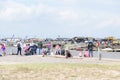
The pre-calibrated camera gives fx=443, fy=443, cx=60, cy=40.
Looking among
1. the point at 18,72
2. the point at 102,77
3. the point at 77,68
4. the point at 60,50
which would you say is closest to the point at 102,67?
the point at 77,68

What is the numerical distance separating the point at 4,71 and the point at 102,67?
6.06 metres

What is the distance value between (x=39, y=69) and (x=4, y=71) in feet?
6.71

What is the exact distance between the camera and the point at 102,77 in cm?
2378

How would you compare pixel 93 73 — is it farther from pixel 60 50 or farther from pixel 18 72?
pixel 60 50

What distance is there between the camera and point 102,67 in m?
27.2

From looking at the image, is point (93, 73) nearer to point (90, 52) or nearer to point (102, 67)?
point (102, 67)

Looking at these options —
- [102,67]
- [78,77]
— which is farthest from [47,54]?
[78,77]

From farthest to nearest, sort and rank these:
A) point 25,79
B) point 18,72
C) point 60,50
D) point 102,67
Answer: point 60,50, point 102,67, point 18,72, point 25,79

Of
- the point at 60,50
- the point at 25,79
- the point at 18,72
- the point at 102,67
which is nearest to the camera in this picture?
the point at 25,79

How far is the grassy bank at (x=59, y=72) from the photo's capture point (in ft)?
78.1

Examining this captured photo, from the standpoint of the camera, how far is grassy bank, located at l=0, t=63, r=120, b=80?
78.1 feet

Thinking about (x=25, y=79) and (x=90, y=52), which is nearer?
(x=25, y=79)

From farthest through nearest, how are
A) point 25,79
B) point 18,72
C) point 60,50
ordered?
point 60,50 → point 18,72 → point 25,79

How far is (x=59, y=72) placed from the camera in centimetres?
2497
